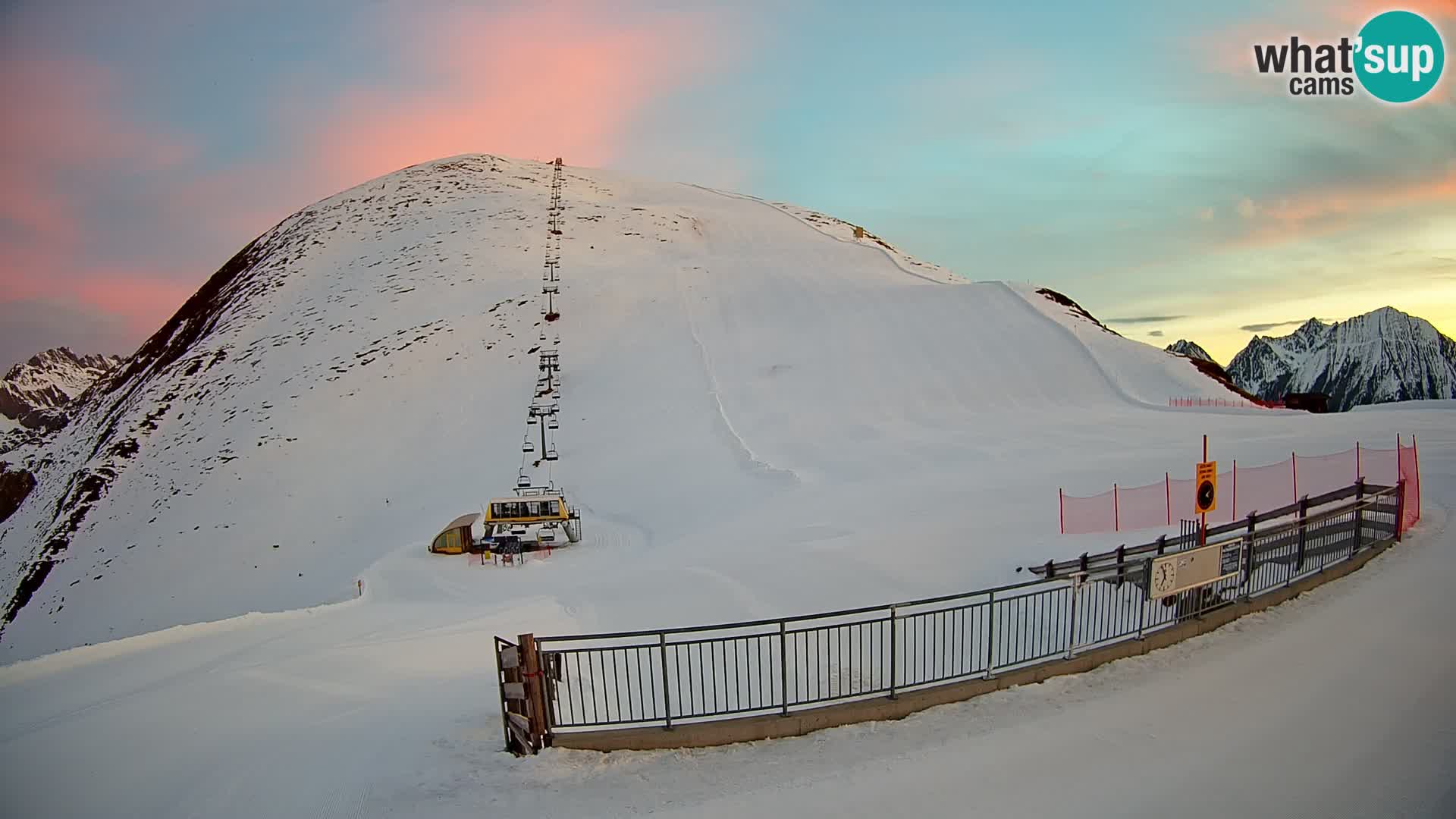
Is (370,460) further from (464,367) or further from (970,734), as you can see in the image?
(970,734)

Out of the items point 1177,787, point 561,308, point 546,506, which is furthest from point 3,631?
point 1177,787

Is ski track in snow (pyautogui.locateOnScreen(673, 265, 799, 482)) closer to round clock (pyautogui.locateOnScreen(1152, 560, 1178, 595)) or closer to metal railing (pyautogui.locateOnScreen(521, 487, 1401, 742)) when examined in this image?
metal railing (pyautogui.locateOnScreen(521, 487, 1401, 742))

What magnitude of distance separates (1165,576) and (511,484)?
27299 mm

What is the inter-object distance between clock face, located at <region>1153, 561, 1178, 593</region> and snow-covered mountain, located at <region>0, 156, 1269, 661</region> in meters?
6.60

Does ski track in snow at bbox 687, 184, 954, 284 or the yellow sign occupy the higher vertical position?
ski track in snow at bbox 687, 184, 954, 284

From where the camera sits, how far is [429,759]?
27.8 ft

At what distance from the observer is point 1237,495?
781 inches

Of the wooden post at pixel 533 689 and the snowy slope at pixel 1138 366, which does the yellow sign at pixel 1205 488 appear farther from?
the snowy slope at pixel 1138 366

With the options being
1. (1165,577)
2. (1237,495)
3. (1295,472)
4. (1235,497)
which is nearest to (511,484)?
(1235,497)

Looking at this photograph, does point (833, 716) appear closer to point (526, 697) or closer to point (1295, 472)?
point (526, 697)

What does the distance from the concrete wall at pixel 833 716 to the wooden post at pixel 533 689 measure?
0.24 metres

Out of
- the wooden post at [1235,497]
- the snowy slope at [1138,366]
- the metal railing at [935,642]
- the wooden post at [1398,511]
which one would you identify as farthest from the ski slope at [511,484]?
the wooden post at [1235,497]

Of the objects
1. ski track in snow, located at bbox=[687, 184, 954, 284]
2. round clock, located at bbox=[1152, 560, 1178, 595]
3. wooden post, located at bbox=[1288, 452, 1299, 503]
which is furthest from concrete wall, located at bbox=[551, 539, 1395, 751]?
ski track in snow, located at bbox=[687, 184, 954, 284]

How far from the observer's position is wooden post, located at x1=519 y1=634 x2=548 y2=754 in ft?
27.2
